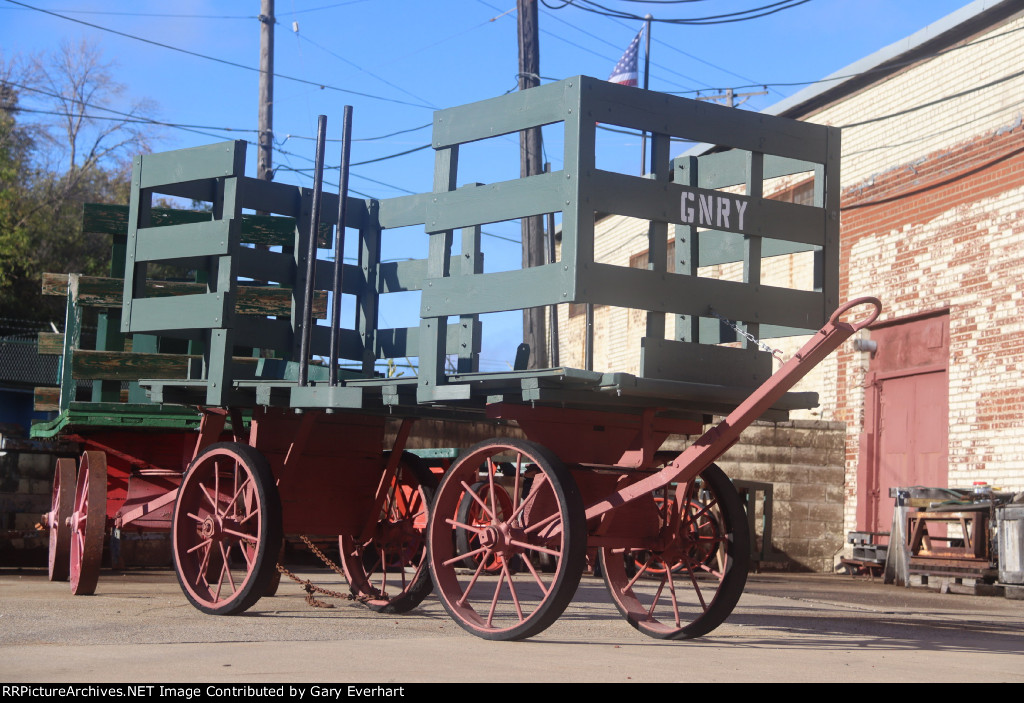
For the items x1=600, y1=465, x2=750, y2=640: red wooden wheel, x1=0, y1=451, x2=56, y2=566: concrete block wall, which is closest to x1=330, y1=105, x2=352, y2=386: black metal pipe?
x1=600, y1=465, x2=750, y2=640: red wooden wheel

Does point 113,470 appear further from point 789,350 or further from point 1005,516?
point 789,350

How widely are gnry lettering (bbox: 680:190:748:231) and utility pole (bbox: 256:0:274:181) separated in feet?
47.6

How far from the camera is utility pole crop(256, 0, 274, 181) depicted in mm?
19844

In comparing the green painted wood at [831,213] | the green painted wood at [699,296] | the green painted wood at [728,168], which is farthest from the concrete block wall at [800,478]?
the green painted wood at [699,296]

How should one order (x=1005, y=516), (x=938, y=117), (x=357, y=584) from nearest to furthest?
(x=357, y=584) → (x=1005, y=516) → (x=938, y=117)

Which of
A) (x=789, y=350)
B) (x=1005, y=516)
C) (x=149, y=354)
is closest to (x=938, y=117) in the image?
(x=789, y=350)

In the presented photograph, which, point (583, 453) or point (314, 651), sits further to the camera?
point (583, 453)

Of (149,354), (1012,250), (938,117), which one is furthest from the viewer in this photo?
(938,117)

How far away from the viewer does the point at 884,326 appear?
601 inches

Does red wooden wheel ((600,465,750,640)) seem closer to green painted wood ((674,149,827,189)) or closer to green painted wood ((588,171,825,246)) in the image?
green painted wood ((588,171,825,246))

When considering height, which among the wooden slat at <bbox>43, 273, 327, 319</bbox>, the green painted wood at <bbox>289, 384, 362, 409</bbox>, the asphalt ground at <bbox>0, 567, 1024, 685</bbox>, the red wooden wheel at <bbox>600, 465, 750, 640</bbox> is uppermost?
the wooden slat at <bbox>43, 273, 327, 319</bbox>

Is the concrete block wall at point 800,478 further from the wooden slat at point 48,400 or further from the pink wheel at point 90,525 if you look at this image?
the pink wheel at point 90,525

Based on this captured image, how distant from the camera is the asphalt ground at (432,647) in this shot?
4.18 metres
